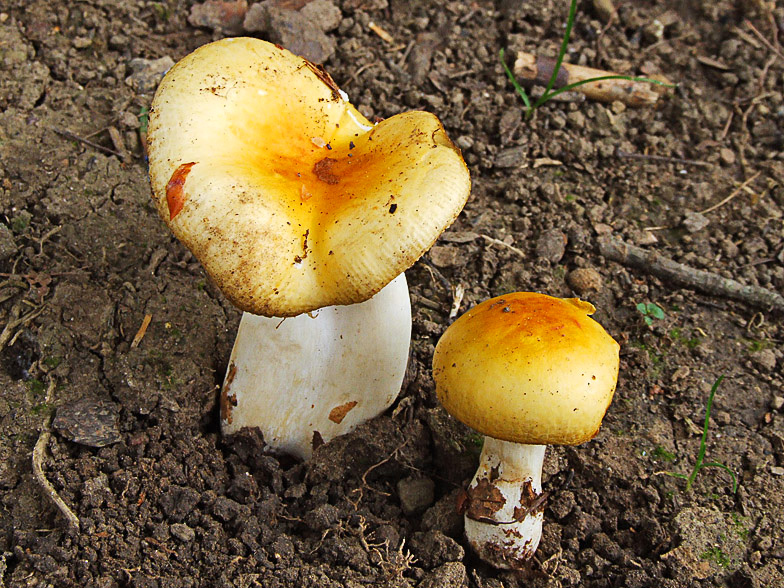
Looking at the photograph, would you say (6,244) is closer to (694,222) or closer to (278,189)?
(278,189)

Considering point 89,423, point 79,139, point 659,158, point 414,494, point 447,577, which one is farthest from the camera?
point 659,158

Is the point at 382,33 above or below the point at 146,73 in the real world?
above

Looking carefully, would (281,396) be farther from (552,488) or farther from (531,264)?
(531,264)

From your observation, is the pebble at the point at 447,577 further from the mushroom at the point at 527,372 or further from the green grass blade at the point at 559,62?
the green grass blade at the point at 559,62

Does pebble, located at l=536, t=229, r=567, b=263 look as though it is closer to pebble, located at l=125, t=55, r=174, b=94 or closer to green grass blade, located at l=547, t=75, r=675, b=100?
green grass blade, located at l=547, t=75, r=675, b=100

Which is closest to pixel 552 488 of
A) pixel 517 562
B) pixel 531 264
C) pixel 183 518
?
pixel 517 562

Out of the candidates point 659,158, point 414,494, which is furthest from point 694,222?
point 414,494
